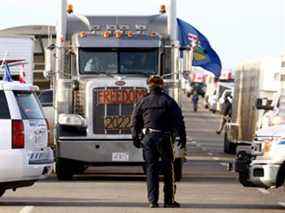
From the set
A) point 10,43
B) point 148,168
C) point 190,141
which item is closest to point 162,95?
point 148,168

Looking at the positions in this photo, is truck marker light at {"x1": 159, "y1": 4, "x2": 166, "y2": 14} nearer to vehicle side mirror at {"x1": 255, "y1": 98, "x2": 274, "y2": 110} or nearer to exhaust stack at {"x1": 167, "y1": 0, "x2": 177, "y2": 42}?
exhaust stack at {"x1": 167, "y1": 0, "x2": 177, "y2": 42}

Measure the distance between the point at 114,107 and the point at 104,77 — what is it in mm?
734

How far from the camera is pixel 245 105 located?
33.7 m

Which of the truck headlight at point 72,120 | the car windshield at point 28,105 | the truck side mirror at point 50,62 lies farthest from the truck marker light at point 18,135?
Answer: the truck side mirror at point 50,62

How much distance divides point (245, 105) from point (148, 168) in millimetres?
17605

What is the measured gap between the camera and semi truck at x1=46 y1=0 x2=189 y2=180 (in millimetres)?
21844

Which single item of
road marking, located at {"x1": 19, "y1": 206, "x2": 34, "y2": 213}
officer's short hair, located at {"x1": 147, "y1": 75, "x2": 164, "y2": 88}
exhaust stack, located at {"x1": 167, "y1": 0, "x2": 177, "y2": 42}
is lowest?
road marking, located at {"x1": 19, "y1": 206, "x2": 34, "y2": 213}

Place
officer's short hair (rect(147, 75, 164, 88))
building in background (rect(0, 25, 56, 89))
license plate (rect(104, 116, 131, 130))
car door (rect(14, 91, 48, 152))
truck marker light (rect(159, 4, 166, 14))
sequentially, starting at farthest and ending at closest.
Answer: building in background (rect(0, 25, 56, 89)) < truck marker light (rect(159, 4, 166, 14)) < license plate (rect(104, 116, 131, 130)) < officer's short hair (rect(147, 75, 164, 88)) < car door (rect(14, 91, 48, 152))

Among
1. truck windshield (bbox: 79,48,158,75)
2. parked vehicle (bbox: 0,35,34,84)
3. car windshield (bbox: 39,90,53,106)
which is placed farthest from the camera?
car windshield (bbox: 39,90,53,106)

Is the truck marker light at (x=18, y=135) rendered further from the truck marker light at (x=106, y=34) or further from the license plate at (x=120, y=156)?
the truck marker light at (x=106, y=34)

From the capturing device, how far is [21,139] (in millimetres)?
16172

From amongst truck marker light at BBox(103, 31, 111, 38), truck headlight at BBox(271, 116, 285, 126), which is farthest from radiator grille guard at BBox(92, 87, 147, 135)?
truck headlight at BBox(271, 116, 285, 126)

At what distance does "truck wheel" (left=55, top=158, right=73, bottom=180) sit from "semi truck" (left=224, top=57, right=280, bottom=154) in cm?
603

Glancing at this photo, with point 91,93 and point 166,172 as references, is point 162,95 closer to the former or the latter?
point 166,172
